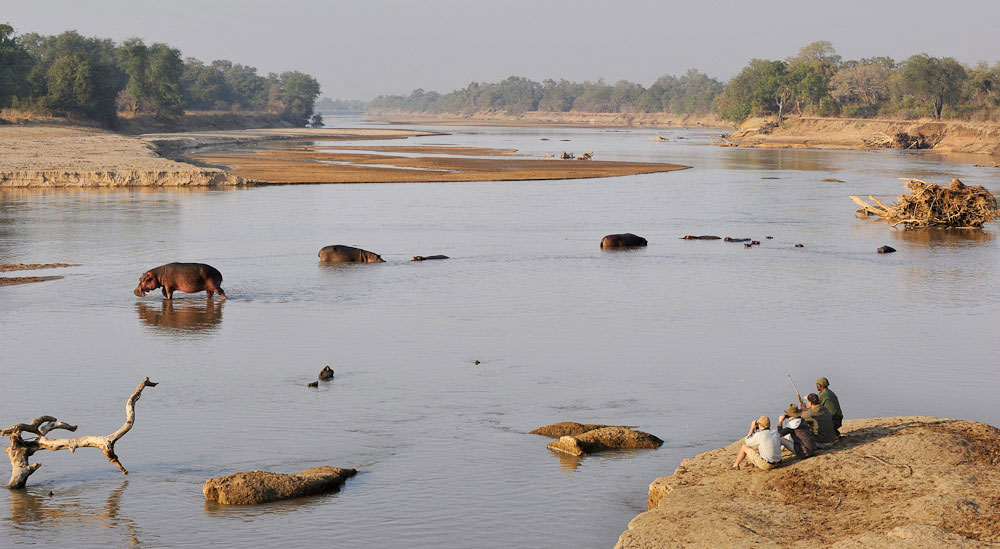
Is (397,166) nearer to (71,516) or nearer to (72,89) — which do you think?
(72,89)

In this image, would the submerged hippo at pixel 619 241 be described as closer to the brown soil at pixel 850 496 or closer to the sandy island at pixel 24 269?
the sandy island at pixel 24 269

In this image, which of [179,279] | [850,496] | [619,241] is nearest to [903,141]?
[619,241]

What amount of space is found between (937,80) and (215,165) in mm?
99210

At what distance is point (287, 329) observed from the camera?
23.0 m

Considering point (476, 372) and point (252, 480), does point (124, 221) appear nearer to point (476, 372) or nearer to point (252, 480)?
point (476, 372)

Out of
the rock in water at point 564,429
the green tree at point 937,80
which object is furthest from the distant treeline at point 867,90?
the rock in water at point 564,429

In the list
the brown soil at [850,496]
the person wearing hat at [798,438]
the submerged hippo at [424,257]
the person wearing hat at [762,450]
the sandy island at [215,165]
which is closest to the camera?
the brown soil at [850,496]

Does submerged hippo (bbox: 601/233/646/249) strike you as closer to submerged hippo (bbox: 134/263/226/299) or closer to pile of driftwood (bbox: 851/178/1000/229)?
pile of driftwood (bbox: 851/178/1000/229)

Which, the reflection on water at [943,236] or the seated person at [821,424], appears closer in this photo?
the seated person at [821,424]

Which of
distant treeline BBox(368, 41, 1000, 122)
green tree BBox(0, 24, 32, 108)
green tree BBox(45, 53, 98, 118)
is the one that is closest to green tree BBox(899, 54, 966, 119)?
distant treeline BBox(368, 41, 1000, 122)

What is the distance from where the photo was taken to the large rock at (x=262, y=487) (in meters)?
12.6

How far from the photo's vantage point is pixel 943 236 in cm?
4241

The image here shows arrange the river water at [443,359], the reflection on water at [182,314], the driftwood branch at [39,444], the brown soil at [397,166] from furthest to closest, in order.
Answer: the brown soil at [397,166] → the reflection on water at [182,314] → the driftwood branch at [39,444] → the river water at [443,359]

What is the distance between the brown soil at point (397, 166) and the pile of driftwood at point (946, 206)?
30836 mm
